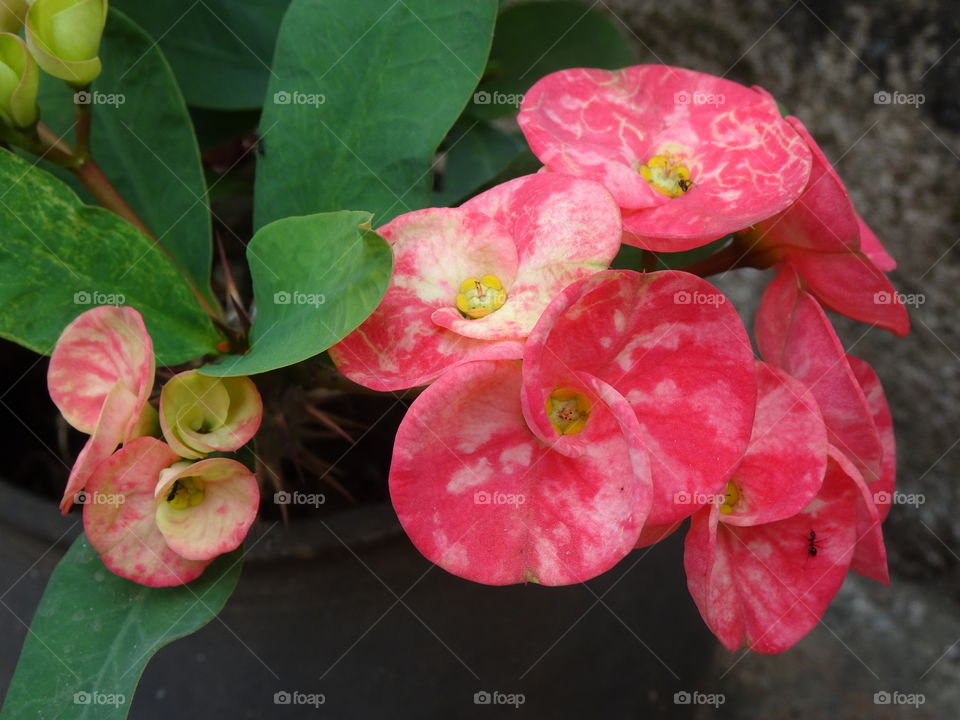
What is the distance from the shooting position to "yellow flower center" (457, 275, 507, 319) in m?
0.47

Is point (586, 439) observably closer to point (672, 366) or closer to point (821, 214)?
point (672, 366)

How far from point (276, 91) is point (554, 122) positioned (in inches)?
7.4

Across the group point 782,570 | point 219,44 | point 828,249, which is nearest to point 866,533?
point 782,570

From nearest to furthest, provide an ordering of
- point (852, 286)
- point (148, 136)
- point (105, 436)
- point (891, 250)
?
point (105, 436), point (852, 286), point (148, 136), point (891, 250)

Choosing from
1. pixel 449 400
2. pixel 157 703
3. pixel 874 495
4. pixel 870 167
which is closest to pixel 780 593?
pixel 874 495

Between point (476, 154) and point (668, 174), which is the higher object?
point (668, 174)

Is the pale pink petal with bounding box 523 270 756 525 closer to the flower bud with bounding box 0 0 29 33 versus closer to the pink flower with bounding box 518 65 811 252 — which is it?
the pink flower with bounding box 518 65 811 252

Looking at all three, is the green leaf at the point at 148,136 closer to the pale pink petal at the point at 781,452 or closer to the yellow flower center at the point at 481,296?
the yellow flower center at the point at 481,296

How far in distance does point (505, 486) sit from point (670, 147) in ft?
0.78

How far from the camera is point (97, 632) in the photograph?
1.68 feet

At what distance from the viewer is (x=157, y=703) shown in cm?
67

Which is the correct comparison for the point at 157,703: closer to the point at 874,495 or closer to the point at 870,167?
the point at 874,495

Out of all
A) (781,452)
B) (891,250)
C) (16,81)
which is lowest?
(891,250)

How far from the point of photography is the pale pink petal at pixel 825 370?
495 mm
